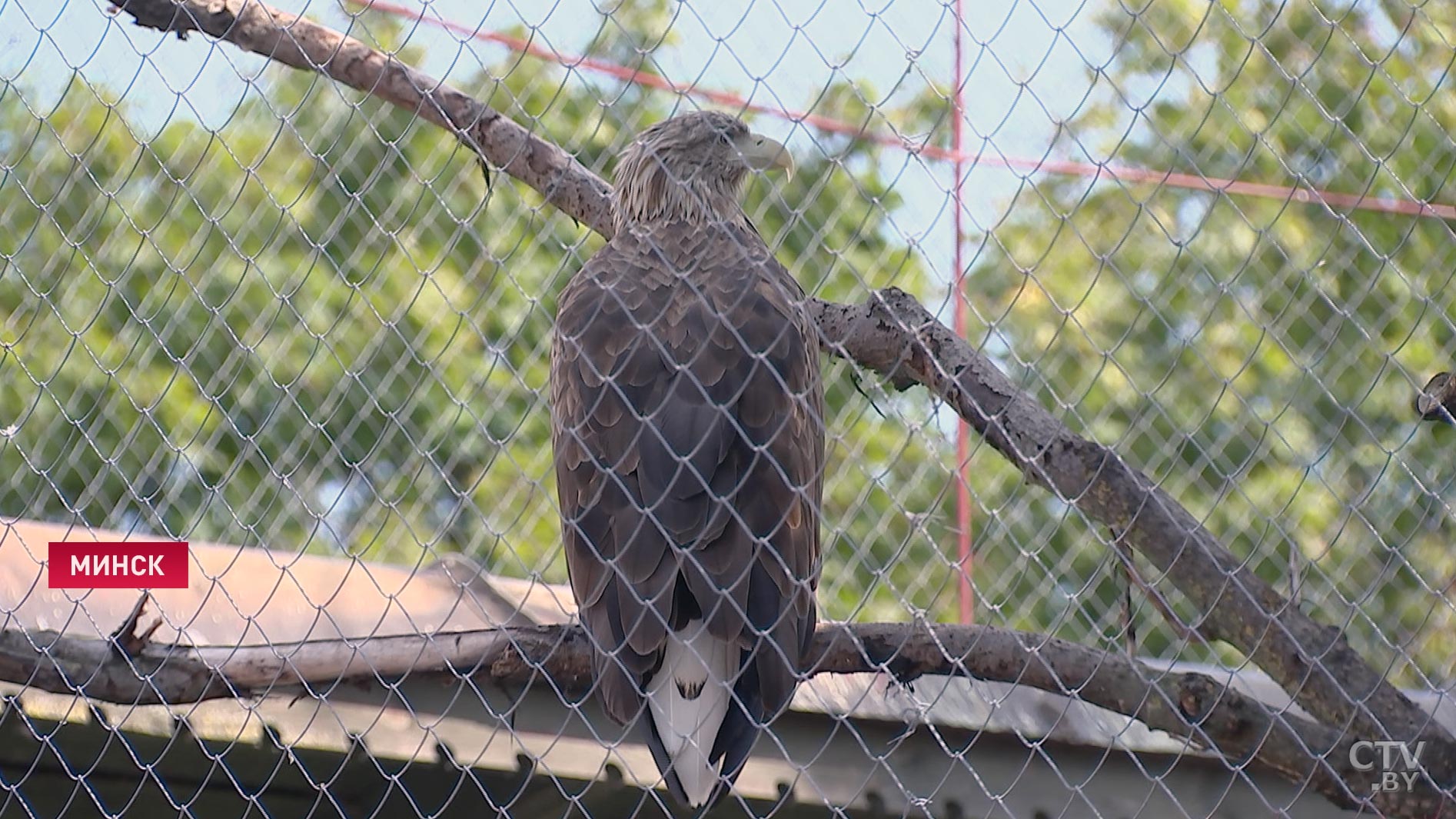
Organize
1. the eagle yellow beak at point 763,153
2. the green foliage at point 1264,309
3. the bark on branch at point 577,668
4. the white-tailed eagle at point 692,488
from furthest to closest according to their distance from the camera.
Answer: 1. the green foliage at point 1264,309
2. the eagle yellow beak at point 763,153
3. the white-tailed eagle at point 692,488
4. the bark on branch at point 577,668

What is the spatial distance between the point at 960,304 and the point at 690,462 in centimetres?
125

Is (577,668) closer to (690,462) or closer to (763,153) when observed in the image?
(690,462)

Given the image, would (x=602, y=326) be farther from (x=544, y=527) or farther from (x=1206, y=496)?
(x=1206, y=496)

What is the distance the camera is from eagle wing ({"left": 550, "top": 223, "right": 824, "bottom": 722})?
2.50 metres

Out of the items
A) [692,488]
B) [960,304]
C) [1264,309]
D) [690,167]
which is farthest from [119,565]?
[1264,309]

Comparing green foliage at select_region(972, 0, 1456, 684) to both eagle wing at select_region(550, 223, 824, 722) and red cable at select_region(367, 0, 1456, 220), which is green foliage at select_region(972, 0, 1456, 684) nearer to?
red cable at select_region(367, 0, 1456, 220)

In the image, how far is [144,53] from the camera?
8.49 feet

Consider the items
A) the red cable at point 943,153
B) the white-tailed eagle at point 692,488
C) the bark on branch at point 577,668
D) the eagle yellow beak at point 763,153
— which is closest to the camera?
the red cable at point 943,153

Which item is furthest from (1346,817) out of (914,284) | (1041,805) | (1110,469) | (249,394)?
(249,394)

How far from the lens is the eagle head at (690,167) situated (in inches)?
131

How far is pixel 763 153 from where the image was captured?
3305 mm

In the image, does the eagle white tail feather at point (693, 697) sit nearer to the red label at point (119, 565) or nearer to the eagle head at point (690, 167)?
the red label at point (119, 565)

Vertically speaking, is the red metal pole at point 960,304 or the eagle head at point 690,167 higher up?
the eagle head at point 690,167

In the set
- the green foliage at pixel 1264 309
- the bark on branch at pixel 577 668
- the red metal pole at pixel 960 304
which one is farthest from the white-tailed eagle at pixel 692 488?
the green foliage at pixel 1264 309
